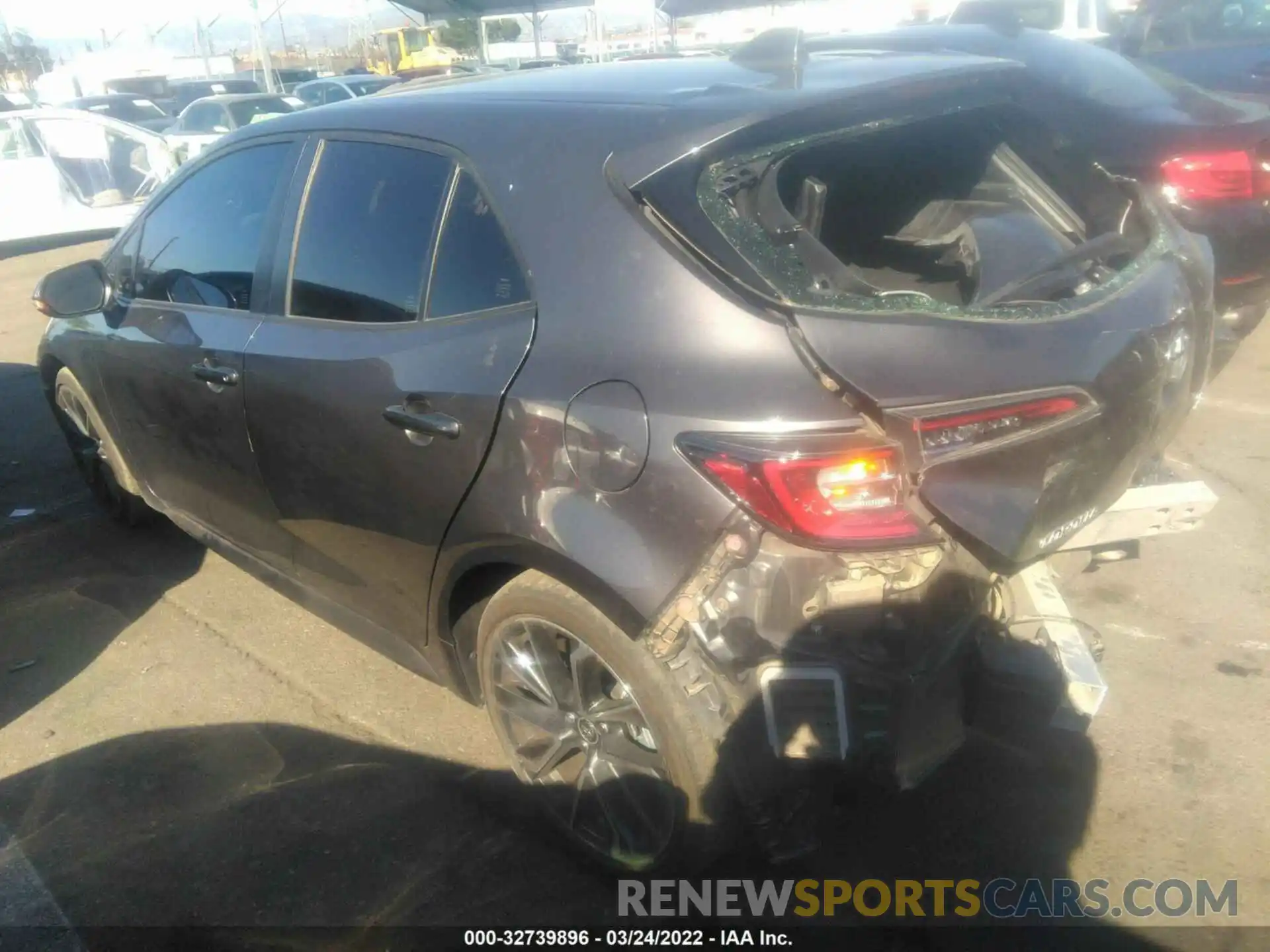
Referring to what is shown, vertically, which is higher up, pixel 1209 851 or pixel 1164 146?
pixel 1164 146

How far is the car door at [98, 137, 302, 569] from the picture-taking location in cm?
318

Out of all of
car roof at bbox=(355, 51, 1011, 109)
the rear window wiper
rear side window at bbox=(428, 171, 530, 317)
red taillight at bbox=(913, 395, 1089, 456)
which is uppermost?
car roof at bbox=(355, 51, 1011, 109)

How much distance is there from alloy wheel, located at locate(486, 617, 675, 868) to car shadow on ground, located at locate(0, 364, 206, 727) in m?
1.91

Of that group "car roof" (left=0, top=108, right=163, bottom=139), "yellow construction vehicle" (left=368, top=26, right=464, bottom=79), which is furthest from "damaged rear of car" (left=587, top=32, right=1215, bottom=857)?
"yellow construction vehicle" (left=368, top=26, right=464, bottom=79)

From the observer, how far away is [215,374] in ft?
10.4

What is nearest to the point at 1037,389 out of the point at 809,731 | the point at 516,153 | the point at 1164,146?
the point at 809,731

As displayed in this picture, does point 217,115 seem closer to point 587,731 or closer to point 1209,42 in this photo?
point 1209,42

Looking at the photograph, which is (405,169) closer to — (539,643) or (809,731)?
(539,643)

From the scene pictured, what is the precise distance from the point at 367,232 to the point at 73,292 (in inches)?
62.3

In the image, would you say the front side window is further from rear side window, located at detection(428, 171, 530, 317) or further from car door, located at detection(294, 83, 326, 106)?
car door, located at detection(294, 83, 326, 106)

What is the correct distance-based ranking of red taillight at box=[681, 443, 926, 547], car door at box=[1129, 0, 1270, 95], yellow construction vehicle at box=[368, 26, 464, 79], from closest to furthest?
red taillight at box=[681, 443, 926, 547] → car door at box=[1129, 0, 1270, 95] → yellow construction vehicle at box=[368, 26, 464, 79]

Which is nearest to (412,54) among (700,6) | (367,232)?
(700,6)

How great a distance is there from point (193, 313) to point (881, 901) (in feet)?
8.84

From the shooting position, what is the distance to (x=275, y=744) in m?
3.23
